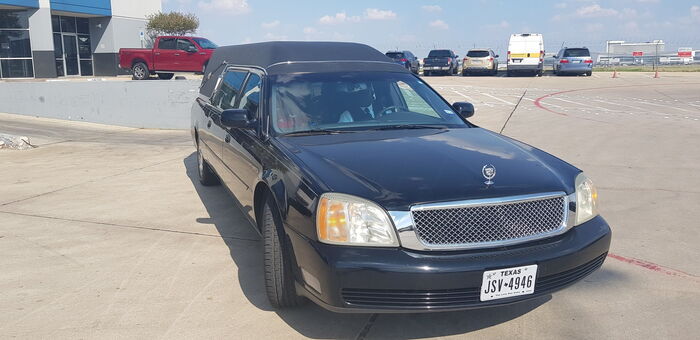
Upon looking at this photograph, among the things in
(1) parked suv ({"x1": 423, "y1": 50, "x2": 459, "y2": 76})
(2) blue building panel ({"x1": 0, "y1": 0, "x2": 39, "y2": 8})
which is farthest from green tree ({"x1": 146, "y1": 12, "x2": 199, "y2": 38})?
(1) parked suv ({"x1": 423, "y1": 50, "x2": 459, "y2": 76})

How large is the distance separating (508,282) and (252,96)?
2589mm

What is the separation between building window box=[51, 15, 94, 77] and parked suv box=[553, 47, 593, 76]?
81.0 feet

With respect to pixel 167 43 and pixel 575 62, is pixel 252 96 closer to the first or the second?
pixel 167 43

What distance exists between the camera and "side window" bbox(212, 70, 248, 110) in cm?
524

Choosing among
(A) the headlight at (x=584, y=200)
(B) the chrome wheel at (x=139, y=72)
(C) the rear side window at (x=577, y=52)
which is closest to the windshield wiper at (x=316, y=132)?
(A) the headlight at (x=584, y=200)

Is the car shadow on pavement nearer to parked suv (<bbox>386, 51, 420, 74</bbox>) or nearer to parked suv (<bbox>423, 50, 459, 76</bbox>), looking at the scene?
parked suv (<bbox>386, 51, 420, 74</bbox>)

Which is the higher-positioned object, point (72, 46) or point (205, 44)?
point (72, 46)

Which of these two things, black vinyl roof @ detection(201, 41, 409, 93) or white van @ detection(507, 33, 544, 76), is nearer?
black vinyl roof @ detection(201, 41, 409, 93)

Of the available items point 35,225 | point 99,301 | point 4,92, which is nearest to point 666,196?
point 99,301

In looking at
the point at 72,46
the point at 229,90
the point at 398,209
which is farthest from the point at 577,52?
the point at 398,209

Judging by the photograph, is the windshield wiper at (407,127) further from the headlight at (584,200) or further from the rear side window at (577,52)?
the rear side window at (577,52)

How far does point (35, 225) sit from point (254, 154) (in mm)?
2875

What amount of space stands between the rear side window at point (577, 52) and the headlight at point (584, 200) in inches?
1184

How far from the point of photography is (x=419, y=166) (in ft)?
11.1
